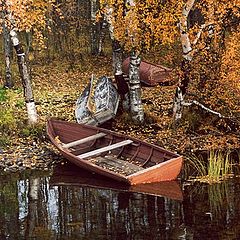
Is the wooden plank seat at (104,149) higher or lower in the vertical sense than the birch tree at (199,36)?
lower

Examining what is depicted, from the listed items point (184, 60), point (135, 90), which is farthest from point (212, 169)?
point (135, 90)

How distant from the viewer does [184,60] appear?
58.4 ft

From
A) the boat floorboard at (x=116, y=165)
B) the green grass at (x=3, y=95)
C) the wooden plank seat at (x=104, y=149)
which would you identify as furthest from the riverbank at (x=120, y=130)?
the boat floorboard at (x=116, y=165)

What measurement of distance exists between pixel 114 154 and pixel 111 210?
4.35 m

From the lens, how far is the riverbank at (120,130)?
17142 mm

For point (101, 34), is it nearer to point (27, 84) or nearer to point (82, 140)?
point (27, 84)

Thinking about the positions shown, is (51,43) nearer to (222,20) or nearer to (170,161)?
(222,20)

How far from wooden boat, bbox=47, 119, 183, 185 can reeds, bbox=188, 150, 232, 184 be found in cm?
79

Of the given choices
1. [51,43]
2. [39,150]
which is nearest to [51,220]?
[39,150]

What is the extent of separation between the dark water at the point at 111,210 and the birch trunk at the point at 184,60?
463 cm

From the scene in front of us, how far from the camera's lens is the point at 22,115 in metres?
20.0

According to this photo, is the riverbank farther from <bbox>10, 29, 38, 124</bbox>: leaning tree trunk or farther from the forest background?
<bbox>10, 29, 38, 124</bbox>: leaning tree trunk

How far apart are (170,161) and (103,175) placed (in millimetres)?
1851

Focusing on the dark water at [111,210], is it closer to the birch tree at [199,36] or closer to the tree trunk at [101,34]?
the birch tree at [199,36]
